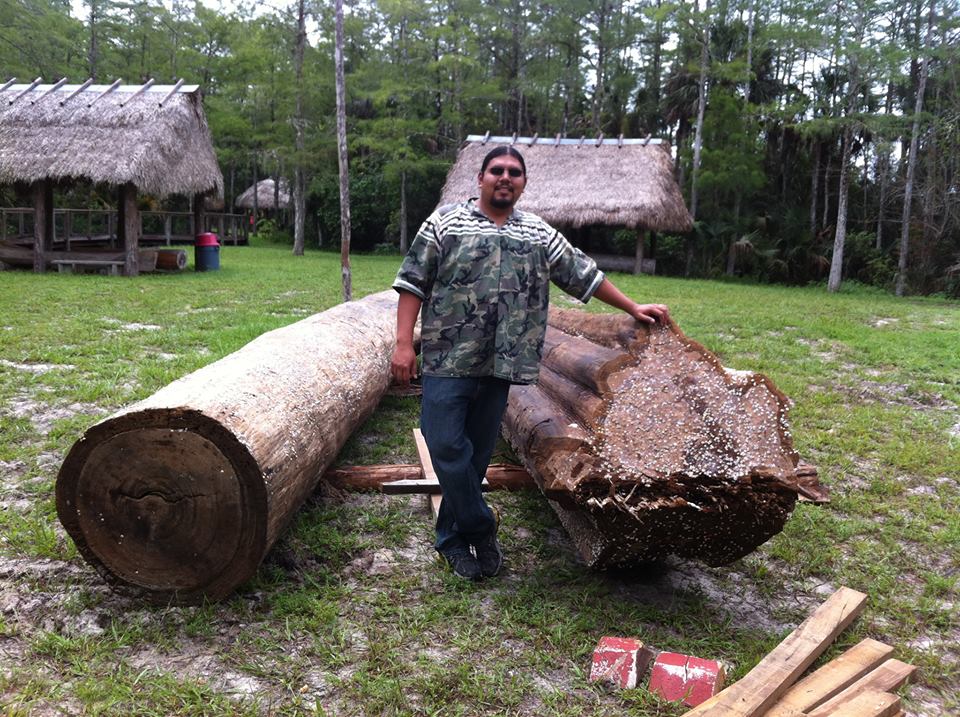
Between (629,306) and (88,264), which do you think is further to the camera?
(88,264)

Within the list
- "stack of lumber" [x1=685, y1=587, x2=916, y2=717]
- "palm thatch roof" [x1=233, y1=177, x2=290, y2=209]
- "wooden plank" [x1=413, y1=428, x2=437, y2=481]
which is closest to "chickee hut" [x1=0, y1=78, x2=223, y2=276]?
"wooden plank" [x1=413, y1=428, x2=437, y2=481]

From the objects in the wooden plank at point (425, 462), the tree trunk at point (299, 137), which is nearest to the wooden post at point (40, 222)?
the tree trunk at point (299, 137)

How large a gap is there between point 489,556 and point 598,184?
17.8 meters

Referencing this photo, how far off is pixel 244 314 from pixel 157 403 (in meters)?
7.02

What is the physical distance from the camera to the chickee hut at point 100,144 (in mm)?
13797

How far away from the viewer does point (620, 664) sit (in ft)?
7.75

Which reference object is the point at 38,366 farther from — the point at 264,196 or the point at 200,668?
the point at 264,196

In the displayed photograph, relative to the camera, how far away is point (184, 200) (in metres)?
28.8

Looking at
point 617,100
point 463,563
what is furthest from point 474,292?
point 617,100

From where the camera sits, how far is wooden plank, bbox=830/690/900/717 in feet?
6.74

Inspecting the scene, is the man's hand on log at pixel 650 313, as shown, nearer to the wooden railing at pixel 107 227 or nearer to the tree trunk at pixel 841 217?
the tree trunk at pixel 841 217

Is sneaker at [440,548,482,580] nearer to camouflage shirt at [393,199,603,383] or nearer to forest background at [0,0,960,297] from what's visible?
camouflage shirt at [393,199,603,383]

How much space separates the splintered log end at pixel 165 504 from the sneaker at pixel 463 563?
0.80 meters

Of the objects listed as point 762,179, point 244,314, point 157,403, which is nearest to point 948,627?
point 157,403
